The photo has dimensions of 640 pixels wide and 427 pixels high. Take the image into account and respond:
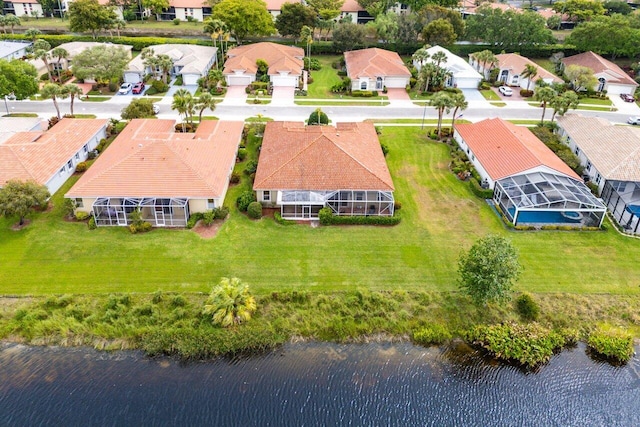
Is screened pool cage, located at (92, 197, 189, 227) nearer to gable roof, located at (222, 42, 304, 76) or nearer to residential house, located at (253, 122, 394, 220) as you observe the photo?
residential house, located at (253, 122, 394, 220)

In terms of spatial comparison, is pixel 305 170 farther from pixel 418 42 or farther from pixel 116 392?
pixel 418 42

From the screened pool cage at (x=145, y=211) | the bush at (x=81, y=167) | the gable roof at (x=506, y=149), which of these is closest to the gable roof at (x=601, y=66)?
the gable roof at (x=506, y=149)

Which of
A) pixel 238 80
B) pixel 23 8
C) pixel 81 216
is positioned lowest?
pixel 81 216

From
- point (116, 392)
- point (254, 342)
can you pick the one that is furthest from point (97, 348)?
point (254, 342)

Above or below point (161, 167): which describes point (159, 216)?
below

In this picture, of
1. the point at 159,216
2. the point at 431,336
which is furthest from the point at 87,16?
the point at 431,336

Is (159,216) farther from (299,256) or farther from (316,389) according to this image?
(316,389)
